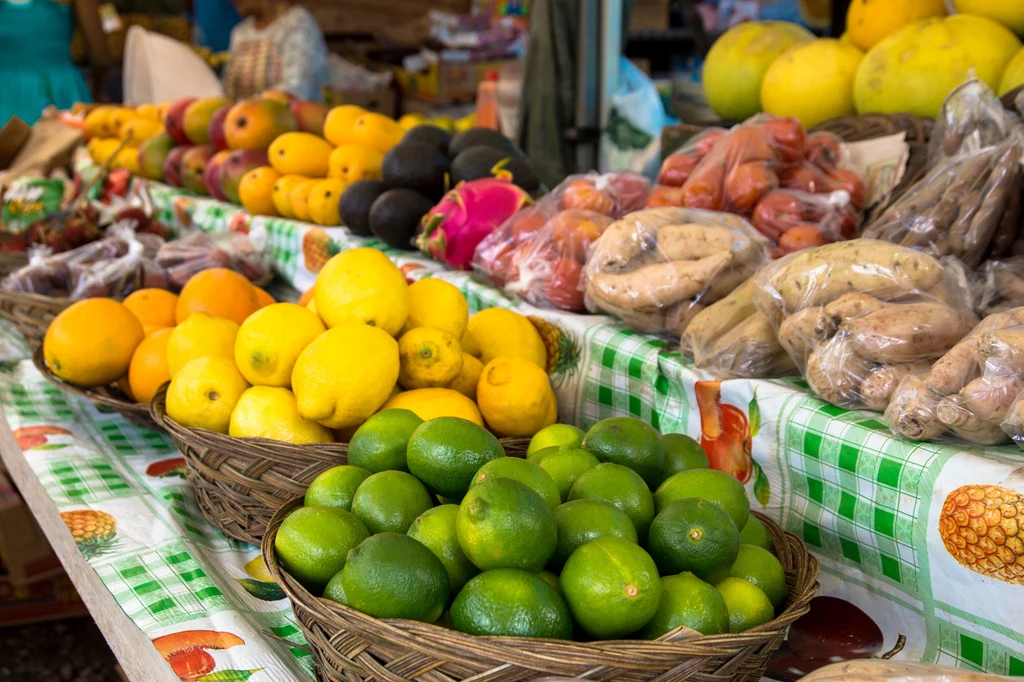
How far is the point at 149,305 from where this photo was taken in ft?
5.62

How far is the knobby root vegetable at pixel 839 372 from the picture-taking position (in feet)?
3.29

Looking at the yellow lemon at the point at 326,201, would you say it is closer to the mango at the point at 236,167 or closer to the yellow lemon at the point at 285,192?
the yellow lemon at the point at 285,192

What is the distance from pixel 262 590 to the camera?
1.08 meters

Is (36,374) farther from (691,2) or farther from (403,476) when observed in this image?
(691,2)

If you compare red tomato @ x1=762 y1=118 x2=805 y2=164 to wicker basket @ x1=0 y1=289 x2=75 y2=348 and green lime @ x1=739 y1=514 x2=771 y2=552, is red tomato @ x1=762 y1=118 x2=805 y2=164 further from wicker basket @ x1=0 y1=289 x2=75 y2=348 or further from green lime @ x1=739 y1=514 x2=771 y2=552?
wicker basket @ x1=0 y1=289 x2=75 y2=348

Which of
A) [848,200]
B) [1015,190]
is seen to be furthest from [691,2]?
[1015,190]

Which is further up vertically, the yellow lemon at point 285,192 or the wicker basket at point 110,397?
the yellow lemon at point 285,192

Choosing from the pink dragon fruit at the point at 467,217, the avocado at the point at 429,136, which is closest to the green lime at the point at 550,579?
the pink dragon fruit at the point at 467,217

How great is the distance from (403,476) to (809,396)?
0.54 m

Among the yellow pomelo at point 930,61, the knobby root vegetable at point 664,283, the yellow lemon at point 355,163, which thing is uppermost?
the yellow pomelo at point 930,61

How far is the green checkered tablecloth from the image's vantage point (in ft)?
2.82

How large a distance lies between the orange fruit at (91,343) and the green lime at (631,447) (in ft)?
3.31

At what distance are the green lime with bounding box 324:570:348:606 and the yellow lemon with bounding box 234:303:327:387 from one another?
0.46m

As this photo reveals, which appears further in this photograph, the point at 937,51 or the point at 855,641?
the point at 937,51
